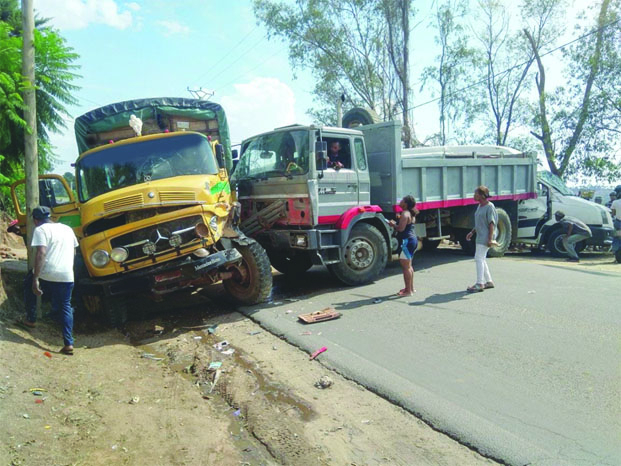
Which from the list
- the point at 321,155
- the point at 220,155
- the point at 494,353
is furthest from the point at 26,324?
the point at 494,353

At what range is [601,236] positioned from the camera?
12867mm

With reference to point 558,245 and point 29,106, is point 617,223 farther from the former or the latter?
point 29,106

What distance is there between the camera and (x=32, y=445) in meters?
3.35

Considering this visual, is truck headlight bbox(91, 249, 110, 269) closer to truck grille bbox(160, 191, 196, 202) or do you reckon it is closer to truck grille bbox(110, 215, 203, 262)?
truck grille bbox(110, 215, 203, 262)

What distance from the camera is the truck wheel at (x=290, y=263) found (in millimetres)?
9523

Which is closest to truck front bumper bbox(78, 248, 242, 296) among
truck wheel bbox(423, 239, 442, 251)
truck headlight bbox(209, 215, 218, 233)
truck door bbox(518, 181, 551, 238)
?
truck headlight bbox(209, 215, 218, 233)

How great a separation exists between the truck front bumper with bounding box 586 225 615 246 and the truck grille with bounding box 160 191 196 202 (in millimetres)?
11145

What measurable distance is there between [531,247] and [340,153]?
335 inches

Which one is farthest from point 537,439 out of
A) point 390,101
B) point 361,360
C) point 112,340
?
point 390,101

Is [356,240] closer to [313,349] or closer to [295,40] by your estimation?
[313,349]

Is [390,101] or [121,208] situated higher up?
[390,101]

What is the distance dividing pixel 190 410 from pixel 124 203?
3128 mm

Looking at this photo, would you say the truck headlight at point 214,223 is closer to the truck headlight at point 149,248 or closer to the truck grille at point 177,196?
the truck grille at point 177,196

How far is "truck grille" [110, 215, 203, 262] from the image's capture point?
6285mm
